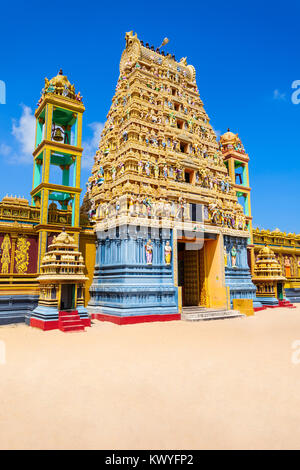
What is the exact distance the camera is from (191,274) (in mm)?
22422

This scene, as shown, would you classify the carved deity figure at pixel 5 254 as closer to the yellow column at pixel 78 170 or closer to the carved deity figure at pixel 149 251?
the yellow column at pixel 78 170

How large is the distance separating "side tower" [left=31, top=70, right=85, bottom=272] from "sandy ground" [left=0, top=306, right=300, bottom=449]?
8381 mm

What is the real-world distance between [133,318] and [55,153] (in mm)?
11328

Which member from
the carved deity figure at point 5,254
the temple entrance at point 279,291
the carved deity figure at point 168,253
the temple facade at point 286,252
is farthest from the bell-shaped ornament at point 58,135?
the temple entrance at point 279,291

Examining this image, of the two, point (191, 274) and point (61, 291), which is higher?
point (191, 274)

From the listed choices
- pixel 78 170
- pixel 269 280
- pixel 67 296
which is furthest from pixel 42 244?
pixel 269 280

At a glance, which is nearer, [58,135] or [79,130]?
[79,130]

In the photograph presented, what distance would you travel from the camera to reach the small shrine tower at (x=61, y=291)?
1348 centimetres

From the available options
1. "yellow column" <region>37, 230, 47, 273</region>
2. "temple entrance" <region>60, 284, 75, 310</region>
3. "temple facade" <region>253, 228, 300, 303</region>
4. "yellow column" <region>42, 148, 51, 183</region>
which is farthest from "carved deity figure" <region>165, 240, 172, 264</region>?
"temple facade" <region>253, 228, 300, 303</region>

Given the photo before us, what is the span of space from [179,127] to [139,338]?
17.0m

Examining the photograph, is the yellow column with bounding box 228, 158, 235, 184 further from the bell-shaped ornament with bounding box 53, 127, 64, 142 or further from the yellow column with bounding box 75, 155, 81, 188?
the bell-shaped ornament with bounding box 53, 127, 64, 142

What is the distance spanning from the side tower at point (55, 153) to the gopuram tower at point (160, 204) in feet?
7.20

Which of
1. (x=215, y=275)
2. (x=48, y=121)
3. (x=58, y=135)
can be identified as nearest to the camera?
(x=48, y=121)

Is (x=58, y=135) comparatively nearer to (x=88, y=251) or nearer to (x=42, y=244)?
(x=42, y=244)
